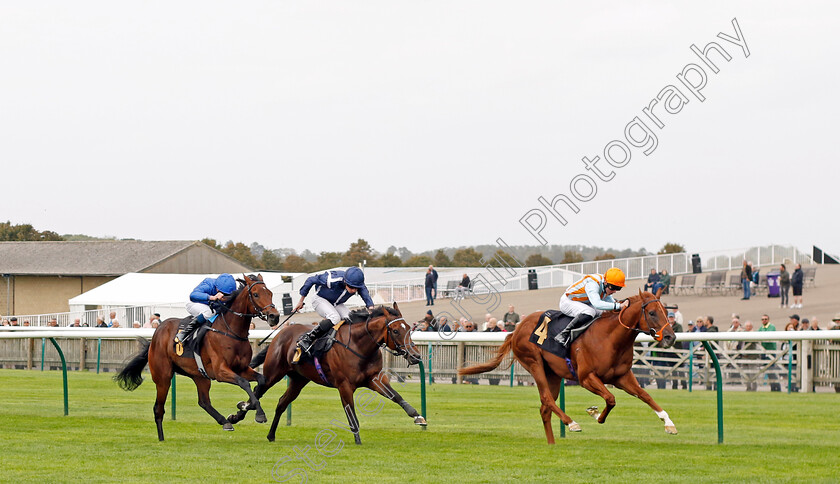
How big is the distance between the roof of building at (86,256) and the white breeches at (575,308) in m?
39.7

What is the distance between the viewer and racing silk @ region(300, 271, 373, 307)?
993cm

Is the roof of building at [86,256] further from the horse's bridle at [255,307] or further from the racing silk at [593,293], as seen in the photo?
the racing silk at [593,293]

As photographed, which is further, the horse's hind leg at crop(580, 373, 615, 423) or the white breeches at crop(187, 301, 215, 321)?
the white breeches at crop(187, 301, 215, 321)

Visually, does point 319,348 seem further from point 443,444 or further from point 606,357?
point 606,357

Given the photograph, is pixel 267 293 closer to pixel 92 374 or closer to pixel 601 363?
pixel 601 363

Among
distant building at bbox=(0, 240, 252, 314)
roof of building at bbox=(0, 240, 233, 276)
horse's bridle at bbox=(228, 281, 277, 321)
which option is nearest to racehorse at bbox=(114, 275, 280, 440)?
horse's bridle at bbox=(228, 281, 277, 321)

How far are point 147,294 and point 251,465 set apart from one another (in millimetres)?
32399

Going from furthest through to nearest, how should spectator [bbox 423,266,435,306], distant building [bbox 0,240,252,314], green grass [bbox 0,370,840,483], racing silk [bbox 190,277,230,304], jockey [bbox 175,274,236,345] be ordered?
distant building [bbox 0,240,252,314] < spectator [bbox 423,266,435,306] < racing silk [bbox 190,277,230,304] < jockey [bbox 175,274,236,345] < green grass [bbox 0,370,840,483]

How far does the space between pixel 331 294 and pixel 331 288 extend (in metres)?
0.07

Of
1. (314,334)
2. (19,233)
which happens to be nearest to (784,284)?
(314,334)

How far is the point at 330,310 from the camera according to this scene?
32.6 feet

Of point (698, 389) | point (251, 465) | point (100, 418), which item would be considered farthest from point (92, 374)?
point (251, 465)

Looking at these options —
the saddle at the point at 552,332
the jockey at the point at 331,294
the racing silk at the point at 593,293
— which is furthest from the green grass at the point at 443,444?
the racing silk at the point at 593,293

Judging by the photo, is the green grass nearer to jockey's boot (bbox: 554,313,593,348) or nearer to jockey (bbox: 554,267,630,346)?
jockey's boot (bbox: 554,313,593,348)
